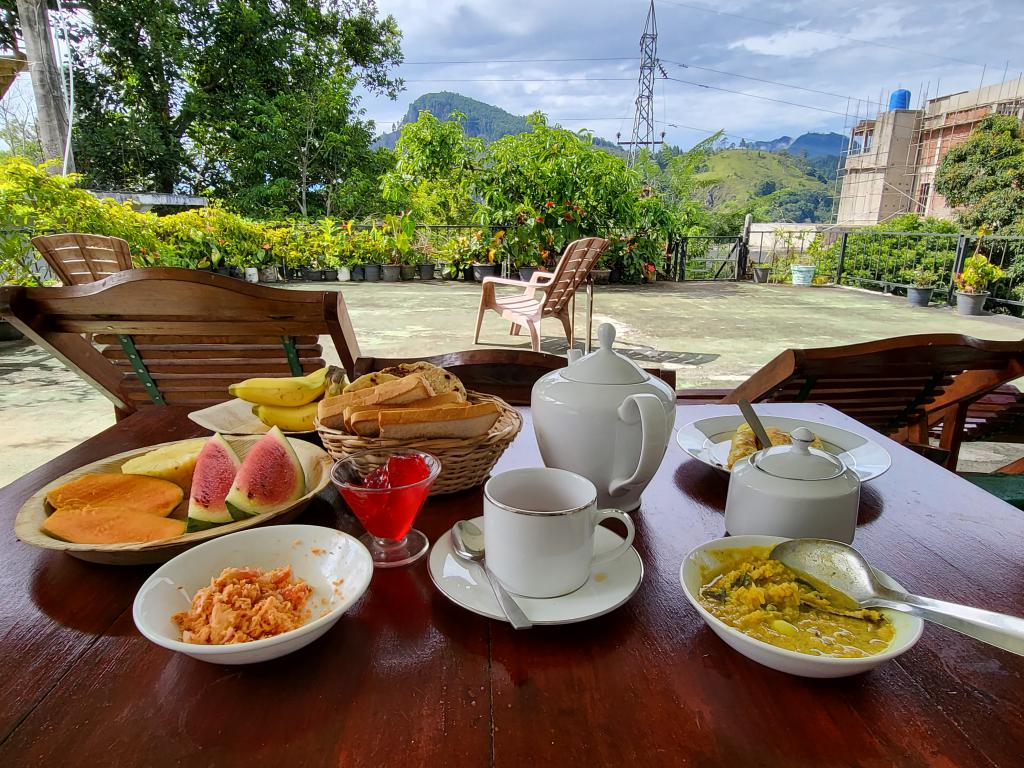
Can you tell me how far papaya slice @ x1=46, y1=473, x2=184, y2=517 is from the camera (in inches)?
30.5

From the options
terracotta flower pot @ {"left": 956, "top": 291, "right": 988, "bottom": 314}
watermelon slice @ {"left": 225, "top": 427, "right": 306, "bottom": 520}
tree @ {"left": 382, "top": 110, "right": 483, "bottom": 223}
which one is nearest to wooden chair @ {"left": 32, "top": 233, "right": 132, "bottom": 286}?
watermelon slice @ {"left": 225, "top": 427, "right": 306, "bottom": 520}

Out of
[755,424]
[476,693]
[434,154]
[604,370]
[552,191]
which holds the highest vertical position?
[434,154]

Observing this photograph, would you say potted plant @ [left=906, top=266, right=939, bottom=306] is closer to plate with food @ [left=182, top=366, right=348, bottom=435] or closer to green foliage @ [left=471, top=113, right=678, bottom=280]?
green foliage @ [left=471, top=113, right=678, bottom=280]

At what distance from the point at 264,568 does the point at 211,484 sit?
201 millimetres

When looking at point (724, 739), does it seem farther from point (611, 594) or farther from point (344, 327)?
point (344, 327)

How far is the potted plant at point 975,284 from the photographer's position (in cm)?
789

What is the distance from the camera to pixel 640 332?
19.8 ft

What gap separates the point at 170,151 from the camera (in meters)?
16.0

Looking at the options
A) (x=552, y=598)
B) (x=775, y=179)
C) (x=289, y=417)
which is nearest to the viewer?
(x=552, y=598)

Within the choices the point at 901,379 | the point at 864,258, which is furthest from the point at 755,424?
the point at 864,258

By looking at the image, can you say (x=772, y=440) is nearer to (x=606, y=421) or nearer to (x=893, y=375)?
(x=606, y=421)

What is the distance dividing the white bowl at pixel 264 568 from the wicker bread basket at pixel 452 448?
0.17 meters

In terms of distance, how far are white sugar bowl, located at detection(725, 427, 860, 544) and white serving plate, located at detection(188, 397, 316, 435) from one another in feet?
2.65

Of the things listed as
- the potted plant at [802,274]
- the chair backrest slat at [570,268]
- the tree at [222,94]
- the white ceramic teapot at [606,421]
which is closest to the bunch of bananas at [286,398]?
the white ceramic teapot at [606,421]
